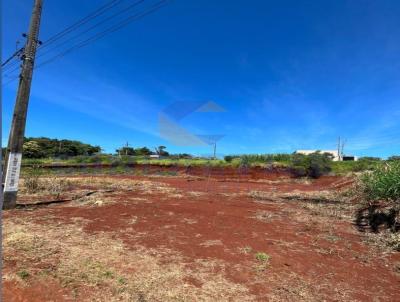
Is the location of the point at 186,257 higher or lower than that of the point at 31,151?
lower

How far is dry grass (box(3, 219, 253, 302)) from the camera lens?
3916mm

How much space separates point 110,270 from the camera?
449 centimetres

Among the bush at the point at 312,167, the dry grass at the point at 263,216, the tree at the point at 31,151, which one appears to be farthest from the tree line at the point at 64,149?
the dry grass at the point at 263,216

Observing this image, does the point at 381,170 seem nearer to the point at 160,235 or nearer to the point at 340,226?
the point at 340,226

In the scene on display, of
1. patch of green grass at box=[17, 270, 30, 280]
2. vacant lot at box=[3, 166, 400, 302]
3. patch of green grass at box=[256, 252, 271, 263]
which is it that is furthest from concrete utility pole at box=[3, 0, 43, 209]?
patch of green grass at box=[256, 252, 271, 263]

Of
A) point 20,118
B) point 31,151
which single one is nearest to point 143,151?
point 31,151

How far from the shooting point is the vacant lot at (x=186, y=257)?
4027 mm

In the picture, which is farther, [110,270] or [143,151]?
[143,151]

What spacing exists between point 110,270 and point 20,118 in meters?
6.19

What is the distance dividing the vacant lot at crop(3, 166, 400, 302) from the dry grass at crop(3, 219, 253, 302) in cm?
1

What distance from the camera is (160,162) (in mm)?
36469

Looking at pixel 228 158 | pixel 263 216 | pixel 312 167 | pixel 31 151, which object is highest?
pixel 31 151

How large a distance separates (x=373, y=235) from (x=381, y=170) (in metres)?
4.40

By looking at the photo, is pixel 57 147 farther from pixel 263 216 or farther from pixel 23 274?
pixel 23 274
